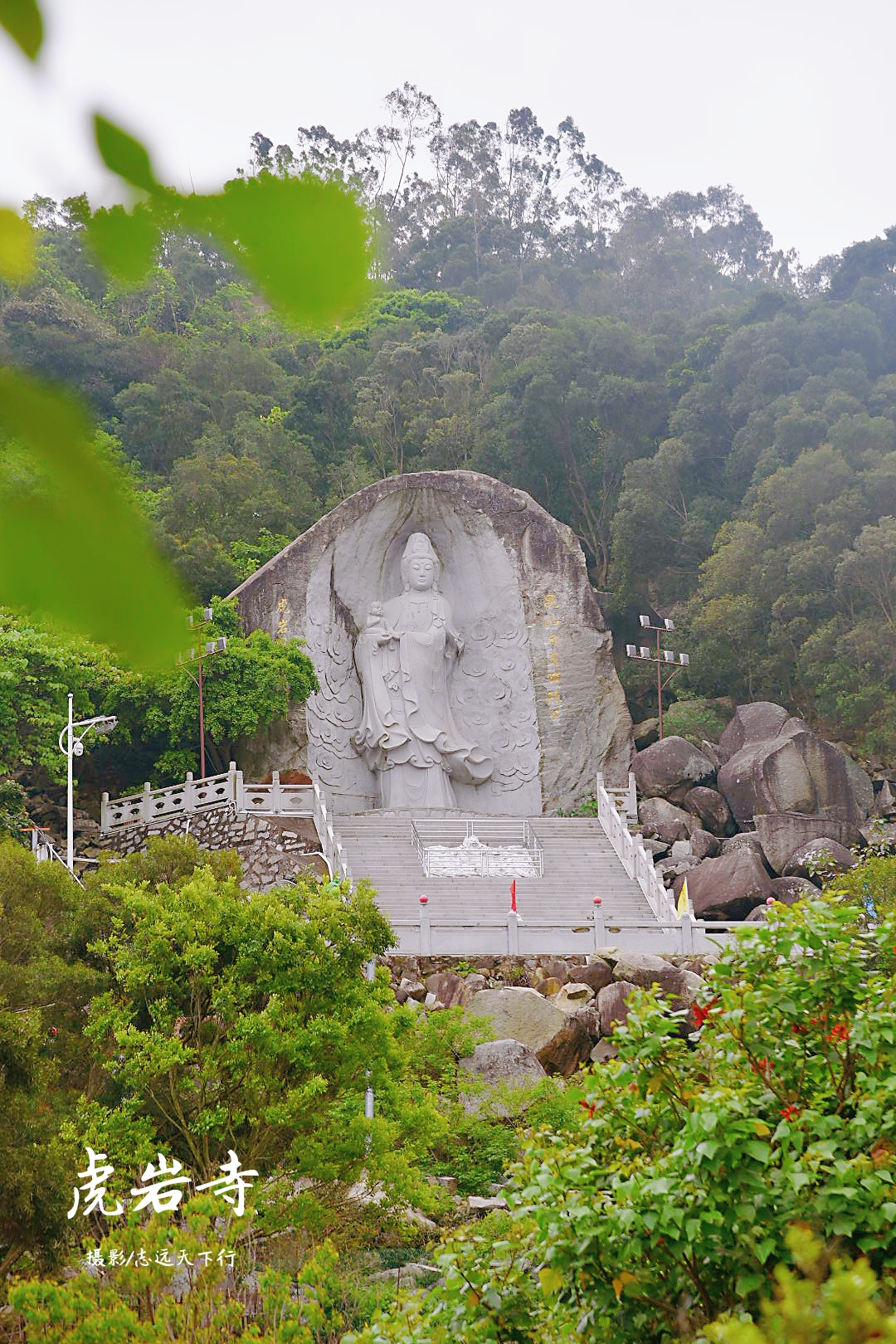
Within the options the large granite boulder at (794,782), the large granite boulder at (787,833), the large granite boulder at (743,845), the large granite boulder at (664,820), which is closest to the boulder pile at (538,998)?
the large granite boulder at (743,845)

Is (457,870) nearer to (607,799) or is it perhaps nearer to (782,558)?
(607,799)

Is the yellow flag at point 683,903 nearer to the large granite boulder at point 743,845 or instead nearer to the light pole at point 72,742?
the large granite boulder at point 743,845

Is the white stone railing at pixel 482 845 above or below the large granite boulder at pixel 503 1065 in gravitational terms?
above

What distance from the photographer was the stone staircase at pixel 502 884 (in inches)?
655

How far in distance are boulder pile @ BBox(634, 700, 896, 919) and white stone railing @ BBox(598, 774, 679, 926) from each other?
2.71 feet

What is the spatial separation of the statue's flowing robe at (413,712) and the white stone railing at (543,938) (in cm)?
620

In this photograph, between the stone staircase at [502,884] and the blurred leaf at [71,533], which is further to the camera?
the stone staircase at [502,884]

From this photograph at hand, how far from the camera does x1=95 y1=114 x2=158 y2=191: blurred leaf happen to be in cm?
90

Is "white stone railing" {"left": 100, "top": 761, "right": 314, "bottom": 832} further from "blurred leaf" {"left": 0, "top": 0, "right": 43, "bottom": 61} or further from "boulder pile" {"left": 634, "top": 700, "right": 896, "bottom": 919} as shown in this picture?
"blurred leaf" {"left": 0, "top": 0, "right": 43, "bottom": 61}

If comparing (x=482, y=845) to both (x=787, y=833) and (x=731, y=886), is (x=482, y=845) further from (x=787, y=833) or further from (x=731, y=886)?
(x=787, y=833)

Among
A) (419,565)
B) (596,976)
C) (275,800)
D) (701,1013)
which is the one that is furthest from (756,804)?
(701,1013)

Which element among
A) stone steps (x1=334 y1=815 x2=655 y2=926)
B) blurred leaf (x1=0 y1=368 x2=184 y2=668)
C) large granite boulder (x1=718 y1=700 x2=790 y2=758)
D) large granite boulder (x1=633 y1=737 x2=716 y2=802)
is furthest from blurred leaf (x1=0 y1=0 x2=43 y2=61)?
large granite boulder (x1=718 y1=700 x2=790 y2=758)

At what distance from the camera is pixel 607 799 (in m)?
19.8

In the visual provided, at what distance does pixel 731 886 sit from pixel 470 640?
6874 millimetres
